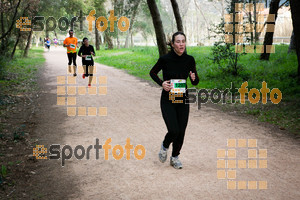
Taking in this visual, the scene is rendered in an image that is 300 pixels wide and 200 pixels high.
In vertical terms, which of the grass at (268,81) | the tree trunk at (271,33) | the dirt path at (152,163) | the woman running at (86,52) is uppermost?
the tree trunk at (271,33)

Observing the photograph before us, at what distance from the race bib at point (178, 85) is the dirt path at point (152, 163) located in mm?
1392

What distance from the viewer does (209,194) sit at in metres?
4.33

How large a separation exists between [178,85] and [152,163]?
5.29 feet

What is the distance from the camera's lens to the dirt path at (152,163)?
4469 mm

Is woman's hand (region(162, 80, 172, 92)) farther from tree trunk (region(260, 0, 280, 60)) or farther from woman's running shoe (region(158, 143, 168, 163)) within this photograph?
tree trunk (region(260, 0, 280, 60))

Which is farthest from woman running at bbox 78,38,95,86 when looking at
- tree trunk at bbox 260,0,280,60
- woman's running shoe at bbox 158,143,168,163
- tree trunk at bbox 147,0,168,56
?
tree trunk at bbox 260,0,280,60

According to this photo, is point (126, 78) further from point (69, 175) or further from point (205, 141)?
point (69, 175)

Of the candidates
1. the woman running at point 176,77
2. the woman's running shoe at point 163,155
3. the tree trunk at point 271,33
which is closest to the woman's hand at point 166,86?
the woman running at point 176,77

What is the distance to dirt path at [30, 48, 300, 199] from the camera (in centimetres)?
447

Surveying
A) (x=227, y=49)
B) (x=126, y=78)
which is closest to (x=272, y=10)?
(x=227, y=49)

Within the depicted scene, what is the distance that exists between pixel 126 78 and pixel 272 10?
9054 millimetres

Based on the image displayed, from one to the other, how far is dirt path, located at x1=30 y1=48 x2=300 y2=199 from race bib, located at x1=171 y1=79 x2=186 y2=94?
139 cm

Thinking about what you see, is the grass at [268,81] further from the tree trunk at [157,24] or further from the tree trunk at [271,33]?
the tree trunk at [157,24]

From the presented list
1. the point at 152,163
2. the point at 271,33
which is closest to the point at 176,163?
the point at 152,163
